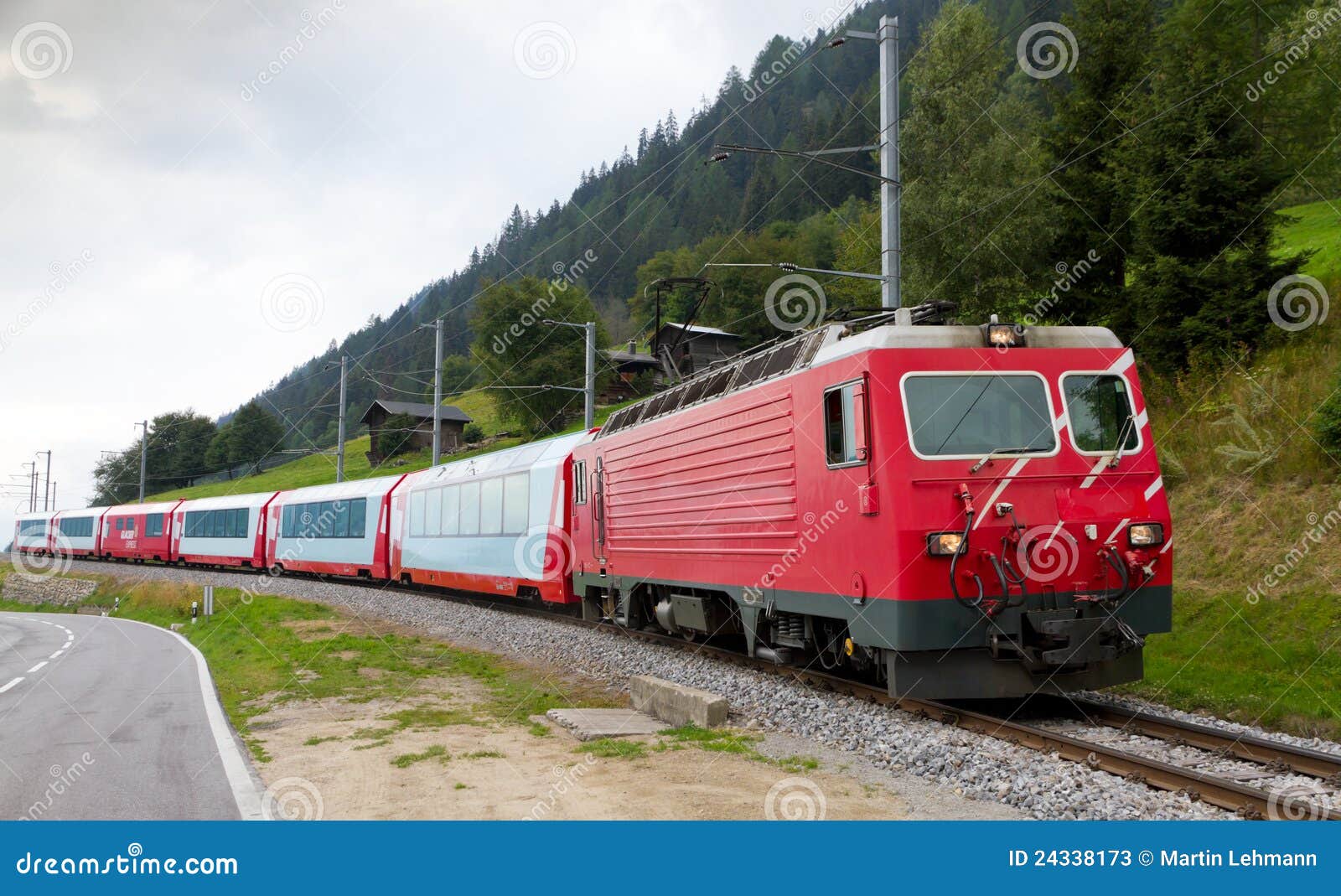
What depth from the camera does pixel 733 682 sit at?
1103cm

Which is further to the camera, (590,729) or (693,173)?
(693,173)

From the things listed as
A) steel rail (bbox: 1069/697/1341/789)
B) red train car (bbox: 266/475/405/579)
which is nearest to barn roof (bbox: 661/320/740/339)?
steel rail (bbox: 1069/697/1341/789)

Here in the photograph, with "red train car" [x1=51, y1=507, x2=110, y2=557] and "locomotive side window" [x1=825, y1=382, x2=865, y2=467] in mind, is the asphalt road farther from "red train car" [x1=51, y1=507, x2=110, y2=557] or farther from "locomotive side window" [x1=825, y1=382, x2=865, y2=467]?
"red train car" [x1=51, y1=507, x2=110, y2=557]

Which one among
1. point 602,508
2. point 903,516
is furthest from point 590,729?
point 602,508

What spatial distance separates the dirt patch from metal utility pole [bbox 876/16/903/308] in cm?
699

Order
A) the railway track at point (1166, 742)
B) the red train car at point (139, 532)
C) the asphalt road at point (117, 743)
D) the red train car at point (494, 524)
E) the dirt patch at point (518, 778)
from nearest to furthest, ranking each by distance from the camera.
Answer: the railway track at point (1166, 742), the dirt patch at point (518, 778), the asphalt road at point (117, 743), the red train car at point (494, 524), the red train car at point (139, 532)

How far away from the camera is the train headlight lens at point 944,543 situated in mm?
8039

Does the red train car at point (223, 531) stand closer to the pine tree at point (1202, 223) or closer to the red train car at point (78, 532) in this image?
the red train car at point (78, 532)

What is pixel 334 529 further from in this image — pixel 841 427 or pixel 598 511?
pixel 841 427

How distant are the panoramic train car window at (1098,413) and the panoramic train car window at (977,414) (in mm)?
259

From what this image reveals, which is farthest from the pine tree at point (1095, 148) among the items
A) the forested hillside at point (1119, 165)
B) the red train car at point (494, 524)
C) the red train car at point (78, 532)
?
the red train car at point (78, 532)

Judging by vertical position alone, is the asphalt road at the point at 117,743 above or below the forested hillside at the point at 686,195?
below

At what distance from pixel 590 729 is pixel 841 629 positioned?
96.6 inches

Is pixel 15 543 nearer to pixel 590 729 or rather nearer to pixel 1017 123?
pixel 1017 123
